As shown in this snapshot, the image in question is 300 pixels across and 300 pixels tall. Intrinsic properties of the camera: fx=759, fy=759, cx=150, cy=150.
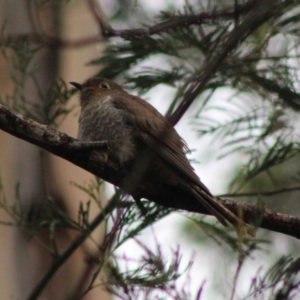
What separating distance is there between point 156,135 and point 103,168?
0.61 meters

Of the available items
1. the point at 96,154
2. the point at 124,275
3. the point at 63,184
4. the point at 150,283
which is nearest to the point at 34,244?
the point at 63,184

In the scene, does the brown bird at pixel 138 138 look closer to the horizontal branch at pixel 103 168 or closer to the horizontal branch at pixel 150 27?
the horizontal branch at pixel 103 168

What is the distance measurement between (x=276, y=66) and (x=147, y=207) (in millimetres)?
1323

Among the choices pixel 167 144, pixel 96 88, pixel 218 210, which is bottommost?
pixel 218 210

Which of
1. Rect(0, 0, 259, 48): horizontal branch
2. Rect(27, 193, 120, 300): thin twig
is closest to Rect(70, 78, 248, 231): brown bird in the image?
Rect(27, 193, 120, 300): thin twig

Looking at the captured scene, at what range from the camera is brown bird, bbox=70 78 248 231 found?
13.6ft

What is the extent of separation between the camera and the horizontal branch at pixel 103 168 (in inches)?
138

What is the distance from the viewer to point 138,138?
4.63 meters

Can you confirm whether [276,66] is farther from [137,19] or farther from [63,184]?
[63,184]

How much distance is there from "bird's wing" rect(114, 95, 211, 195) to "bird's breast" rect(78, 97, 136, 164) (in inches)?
2.1

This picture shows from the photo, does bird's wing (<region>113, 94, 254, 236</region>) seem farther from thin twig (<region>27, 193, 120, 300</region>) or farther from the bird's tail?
thin twig (<region>27, 193, 120, 300</region>)

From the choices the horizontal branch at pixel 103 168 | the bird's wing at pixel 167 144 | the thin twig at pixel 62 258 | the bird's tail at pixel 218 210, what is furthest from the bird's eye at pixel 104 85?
the bird's tail at pixel 218 210

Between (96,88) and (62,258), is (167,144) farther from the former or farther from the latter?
(96,88)


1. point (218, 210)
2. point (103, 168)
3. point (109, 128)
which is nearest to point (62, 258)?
point (103, 168)
